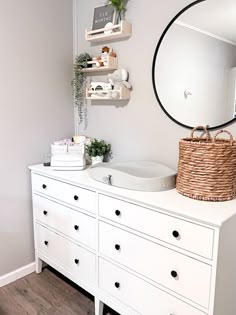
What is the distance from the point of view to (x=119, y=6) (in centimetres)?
193

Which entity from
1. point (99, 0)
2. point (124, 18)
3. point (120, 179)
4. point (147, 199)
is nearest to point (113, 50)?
point (124, 18)

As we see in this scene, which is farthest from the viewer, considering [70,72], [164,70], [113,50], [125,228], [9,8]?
[70,72]

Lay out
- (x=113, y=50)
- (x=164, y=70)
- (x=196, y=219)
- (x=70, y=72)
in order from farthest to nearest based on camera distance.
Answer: (x=70, y=72)
(x=113, y=50)
(x=164, y=70)
(x=196, y=219)

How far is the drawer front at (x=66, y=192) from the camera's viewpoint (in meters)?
1.75

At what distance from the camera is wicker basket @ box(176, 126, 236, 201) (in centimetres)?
133

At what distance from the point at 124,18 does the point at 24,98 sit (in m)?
0.94

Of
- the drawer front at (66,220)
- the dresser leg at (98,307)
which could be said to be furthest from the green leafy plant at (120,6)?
the dresser leg at (98,307)

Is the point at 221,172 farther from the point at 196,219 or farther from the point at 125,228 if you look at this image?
the point at 125,228

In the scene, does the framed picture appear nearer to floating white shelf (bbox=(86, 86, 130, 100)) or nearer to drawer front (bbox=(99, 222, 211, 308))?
floating white shelf (bbox=(86, 86, 130, 100))

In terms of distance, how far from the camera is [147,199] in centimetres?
144

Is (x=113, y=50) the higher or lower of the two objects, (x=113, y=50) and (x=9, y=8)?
the lower

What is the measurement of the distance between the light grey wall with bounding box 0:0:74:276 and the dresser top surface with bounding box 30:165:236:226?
633mm

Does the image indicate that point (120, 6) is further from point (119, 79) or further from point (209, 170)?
point (209, 170)

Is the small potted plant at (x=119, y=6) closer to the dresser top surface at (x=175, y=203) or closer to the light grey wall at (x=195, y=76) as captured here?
the light grey wall at (x=195, y=76)
